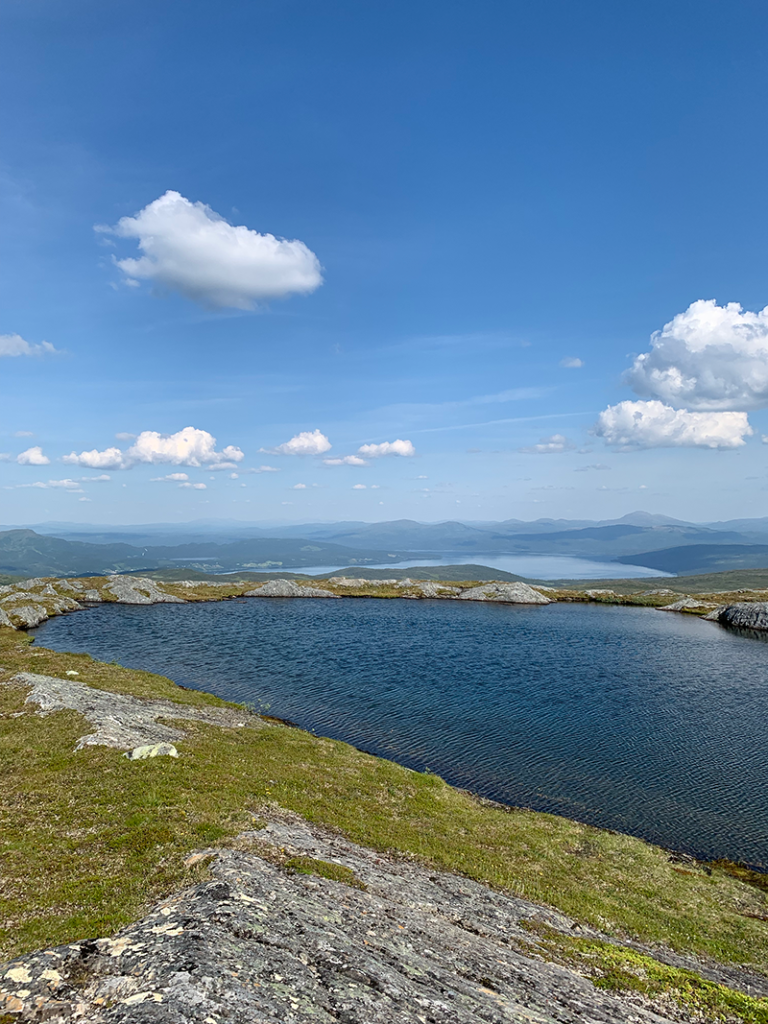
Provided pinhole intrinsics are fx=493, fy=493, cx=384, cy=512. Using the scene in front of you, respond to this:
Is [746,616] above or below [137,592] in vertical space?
below

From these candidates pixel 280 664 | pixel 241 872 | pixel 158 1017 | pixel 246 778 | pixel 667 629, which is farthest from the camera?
pixel 667 629

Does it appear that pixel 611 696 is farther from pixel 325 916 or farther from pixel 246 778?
pixel 325 916

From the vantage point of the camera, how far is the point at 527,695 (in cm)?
6359

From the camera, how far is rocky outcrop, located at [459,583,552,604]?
153875 mm

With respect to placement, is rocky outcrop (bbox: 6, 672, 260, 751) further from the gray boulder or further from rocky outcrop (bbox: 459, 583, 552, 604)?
rocky outcrop (bbox: 459, 583, 552, 604)

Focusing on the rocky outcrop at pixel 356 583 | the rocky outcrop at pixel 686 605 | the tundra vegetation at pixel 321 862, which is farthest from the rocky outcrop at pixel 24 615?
the rocky outcrop at pixel 686 605

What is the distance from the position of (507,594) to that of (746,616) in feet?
200

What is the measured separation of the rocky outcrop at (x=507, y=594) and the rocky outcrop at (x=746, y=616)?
45.7m

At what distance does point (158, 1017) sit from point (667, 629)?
12791 cm

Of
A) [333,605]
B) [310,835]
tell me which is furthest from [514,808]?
[333,605]

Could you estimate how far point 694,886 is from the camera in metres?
28.0

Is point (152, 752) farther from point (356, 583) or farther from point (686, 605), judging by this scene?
point (686, 605)

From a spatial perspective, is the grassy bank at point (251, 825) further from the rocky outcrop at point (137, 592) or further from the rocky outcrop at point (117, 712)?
the rocky outcrop at point (137, 592)

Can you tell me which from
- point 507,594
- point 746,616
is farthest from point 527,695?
point 507,594
